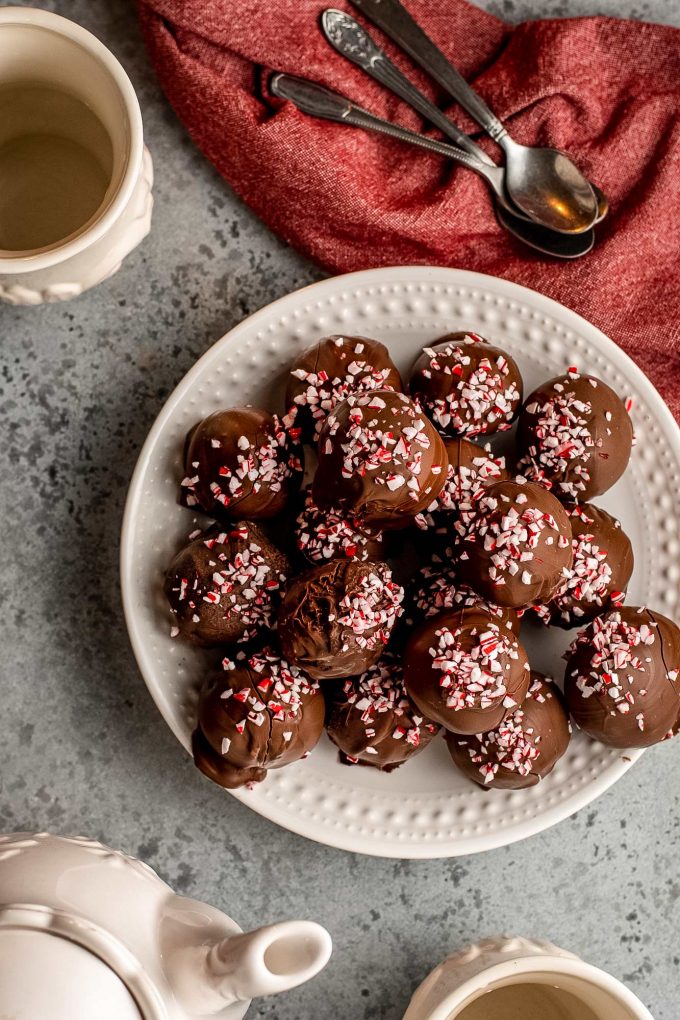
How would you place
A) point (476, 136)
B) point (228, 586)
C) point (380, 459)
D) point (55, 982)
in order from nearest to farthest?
point (55, 982) < point (380, 459) < point (228, 586) < point (476, 136)

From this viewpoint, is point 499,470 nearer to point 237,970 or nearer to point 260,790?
point 260,790

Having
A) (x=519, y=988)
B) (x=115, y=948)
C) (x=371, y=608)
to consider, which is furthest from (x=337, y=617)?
(x=519, y=988)

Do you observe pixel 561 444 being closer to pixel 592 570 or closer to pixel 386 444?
pixel 592 570

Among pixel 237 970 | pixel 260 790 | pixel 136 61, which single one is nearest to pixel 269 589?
pixel 260 790

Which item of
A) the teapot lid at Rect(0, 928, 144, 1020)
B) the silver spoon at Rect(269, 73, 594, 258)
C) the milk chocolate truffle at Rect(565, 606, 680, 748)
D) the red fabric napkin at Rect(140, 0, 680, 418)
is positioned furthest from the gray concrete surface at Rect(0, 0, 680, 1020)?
the teapot lid at Rect(0, 928, 144, 1020)

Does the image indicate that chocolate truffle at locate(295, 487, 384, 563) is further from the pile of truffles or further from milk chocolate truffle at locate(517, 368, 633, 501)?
milk chocolate truffle at locate(517, 368, 633, 501)

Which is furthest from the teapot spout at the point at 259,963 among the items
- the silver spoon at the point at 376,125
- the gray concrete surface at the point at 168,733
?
the silver spoon at the point at 376,125
